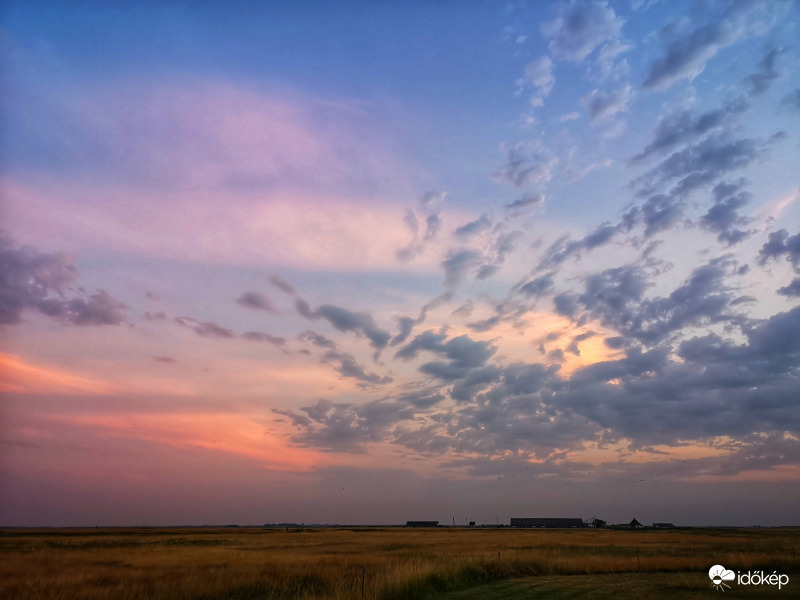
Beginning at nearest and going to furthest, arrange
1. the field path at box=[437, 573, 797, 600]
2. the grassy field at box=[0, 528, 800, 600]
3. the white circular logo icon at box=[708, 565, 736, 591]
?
the field path at box=[437, 573, 797, 600], the grassy field at box=[0, 528, 800, 600], the white circular logo icon at box=[708, 565, 736, 591]

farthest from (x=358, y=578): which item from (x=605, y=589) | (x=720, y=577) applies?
(x=720, y=577)

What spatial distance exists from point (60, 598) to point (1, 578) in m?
9.25

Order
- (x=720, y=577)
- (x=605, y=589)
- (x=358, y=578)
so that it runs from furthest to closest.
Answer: (x=720, y=577)
(x=358, y=578)
(x=605, y=589)

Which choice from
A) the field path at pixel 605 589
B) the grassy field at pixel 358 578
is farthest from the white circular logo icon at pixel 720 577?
the grassy field at pixel 358 578

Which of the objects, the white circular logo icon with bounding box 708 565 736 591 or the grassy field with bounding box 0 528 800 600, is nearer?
the grassy field with bounding box 0 528 800 600

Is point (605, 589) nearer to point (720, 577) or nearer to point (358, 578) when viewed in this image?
point (720, 577)

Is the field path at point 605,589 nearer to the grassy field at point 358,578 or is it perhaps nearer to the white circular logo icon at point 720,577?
the grassy field at point 358,578

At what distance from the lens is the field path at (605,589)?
72.8 feet

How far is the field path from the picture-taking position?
2219 centimetres

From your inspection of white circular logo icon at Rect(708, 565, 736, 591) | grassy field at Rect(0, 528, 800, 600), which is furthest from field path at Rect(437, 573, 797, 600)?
white circular logo icon at Rect(708, 565, 736, 591)

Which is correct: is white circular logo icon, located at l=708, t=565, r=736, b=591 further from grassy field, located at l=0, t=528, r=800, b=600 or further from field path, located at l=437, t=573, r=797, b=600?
grassy field, located at l=0, t=528, r=800, b=600

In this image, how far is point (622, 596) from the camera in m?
21.9

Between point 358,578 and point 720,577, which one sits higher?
point 358,578

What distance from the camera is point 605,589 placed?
79.0 ft
